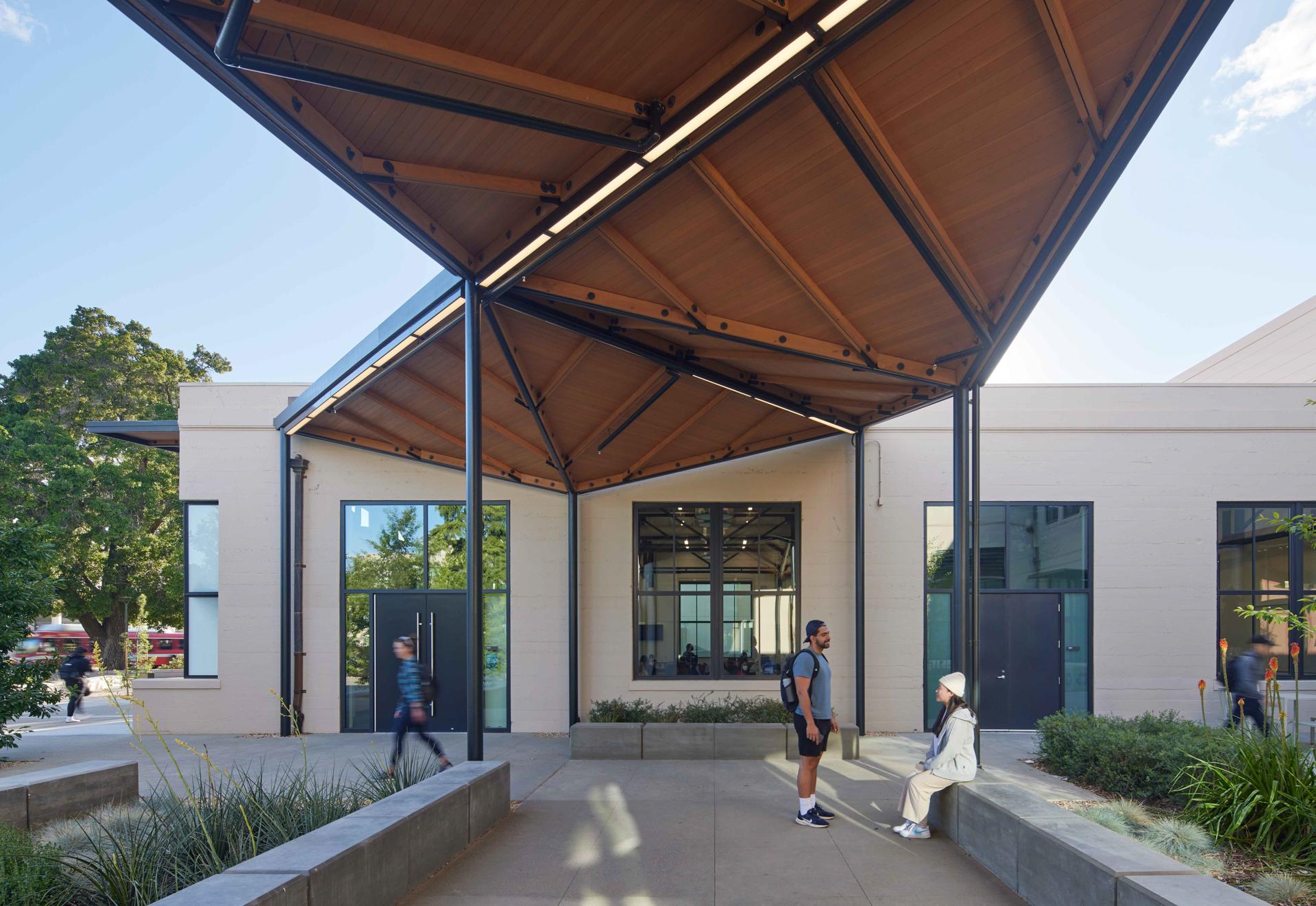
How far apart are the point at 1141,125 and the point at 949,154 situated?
1.08m

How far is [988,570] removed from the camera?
11.9 m

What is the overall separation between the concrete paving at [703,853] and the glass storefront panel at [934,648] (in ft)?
11.1

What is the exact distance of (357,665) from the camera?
39.4 feet

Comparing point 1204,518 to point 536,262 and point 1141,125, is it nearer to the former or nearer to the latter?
point 1141,125

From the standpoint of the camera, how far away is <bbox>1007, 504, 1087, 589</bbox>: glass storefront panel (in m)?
11.8

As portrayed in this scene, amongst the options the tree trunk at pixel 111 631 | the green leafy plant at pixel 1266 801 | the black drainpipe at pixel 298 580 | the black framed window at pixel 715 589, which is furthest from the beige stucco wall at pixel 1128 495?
the tree trunk at pixel 111 631

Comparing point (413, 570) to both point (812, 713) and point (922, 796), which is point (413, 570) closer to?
point (812, 713)

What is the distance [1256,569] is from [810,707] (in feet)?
30.4

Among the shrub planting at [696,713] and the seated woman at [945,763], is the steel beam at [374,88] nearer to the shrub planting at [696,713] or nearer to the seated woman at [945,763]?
the seated woman at [945,763]

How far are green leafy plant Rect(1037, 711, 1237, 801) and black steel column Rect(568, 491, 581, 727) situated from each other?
6294 mm

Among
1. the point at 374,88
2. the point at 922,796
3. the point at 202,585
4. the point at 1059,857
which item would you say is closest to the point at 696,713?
the point at 922,796

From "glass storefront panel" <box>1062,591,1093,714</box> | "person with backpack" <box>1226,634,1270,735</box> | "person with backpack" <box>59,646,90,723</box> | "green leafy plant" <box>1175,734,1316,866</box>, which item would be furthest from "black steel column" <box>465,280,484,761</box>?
"person with backpack" <box>59,646,90,723</box>

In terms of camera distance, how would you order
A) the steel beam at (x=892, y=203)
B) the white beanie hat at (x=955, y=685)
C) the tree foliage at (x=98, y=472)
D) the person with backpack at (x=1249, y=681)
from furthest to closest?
the tree foliage at (x=98, y=472) < the person with backpack at (x=1249, y=681) < the white beanie hat at (x=955, y=685) < the steel beam at (x=892, y=203)

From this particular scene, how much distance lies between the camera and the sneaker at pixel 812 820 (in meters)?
6.63
